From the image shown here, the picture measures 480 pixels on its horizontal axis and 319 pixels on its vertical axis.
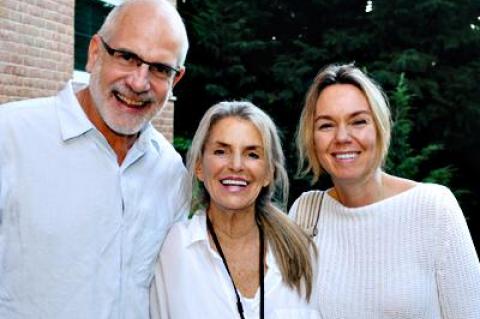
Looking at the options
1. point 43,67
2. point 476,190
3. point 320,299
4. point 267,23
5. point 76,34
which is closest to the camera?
point 320,299

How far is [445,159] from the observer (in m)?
15.8

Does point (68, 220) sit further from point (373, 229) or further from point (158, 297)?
point (373, 229)

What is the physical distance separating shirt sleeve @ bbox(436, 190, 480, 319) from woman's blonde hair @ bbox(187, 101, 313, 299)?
64 cm

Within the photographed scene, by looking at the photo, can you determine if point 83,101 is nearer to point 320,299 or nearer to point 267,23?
point 320,299

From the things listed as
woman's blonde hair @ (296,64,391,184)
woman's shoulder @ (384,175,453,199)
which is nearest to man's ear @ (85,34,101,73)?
woman's blonde hair @ (296,64,391,184)

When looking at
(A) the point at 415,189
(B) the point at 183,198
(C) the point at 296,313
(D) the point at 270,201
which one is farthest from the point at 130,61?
(A) the point at 415,189

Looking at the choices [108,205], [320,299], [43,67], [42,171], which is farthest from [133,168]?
[43,67]

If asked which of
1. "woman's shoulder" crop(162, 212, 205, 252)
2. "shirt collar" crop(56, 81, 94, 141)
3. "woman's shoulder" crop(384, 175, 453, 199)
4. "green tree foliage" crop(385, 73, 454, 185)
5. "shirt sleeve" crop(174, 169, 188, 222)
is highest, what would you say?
"shirt collar" crop(56, 81, 94, 141)

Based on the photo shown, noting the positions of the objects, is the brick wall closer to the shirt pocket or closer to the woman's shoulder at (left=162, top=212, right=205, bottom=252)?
the woman's shoulder at (left=162, top=212, right=205, bottom=252)

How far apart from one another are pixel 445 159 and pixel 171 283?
14.2 m

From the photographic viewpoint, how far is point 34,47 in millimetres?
7914

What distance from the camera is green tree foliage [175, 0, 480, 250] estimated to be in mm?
14852

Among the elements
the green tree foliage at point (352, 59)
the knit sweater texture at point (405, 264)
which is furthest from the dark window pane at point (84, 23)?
the knit sweater texture at point (405, 264)

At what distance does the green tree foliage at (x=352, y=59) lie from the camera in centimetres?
1485
